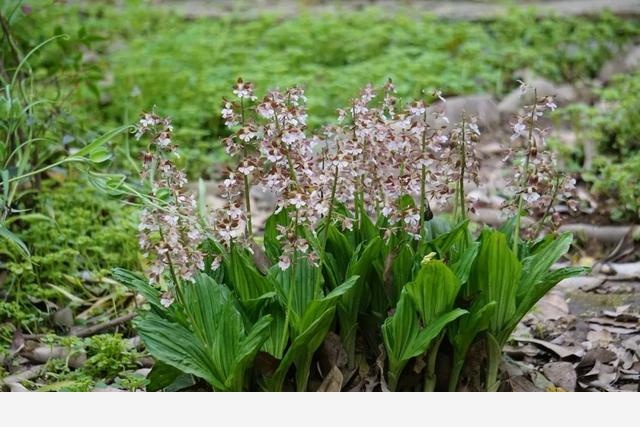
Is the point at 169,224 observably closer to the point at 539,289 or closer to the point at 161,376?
the point at 161,376

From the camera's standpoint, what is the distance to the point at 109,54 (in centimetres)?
692

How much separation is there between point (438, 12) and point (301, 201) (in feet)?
17.8

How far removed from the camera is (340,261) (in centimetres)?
284

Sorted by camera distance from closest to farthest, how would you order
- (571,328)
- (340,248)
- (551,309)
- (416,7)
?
(340,248) < (571,328) < (551,309) < (416,7)

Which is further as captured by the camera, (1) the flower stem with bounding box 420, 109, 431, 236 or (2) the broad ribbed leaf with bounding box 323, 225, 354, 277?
(2) the broad ribbed leaf with bounding box 323, 225, 354, 277

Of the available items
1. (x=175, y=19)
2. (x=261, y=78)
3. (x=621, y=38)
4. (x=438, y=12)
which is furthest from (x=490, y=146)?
(x=175, y=19)

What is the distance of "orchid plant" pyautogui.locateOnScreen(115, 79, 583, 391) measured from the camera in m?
2.55

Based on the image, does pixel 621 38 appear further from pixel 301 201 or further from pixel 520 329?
pixel 301 201

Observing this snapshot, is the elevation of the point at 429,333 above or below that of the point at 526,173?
below

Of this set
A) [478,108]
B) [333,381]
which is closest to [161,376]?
[333,381]

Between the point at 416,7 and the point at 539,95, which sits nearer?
the point at 539,95

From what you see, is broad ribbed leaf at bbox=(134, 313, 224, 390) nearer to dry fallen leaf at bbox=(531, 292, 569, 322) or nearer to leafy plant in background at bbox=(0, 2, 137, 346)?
leafy plant in background at bbox=(0, 2, 137, 346)

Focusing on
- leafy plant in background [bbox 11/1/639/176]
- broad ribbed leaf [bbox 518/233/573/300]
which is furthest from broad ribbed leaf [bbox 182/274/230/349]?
leafy plant in background [bbox 11/1/639/176]

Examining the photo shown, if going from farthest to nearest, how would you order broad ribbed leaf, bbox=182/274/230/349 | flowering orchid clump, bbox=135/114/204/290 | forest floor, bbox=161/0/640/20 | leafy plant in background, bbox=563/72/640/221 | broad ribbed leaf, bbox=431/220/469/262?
forest floor, bbox=161/0/640/20, leafy plant in background, bbox=563/72/640/221, broad ribbed leaf, bbox=431/220/469/262, broad ribbed leaf, bbox=182/274/230/349, flowering orchid clump, bbox=135/114/204/290
